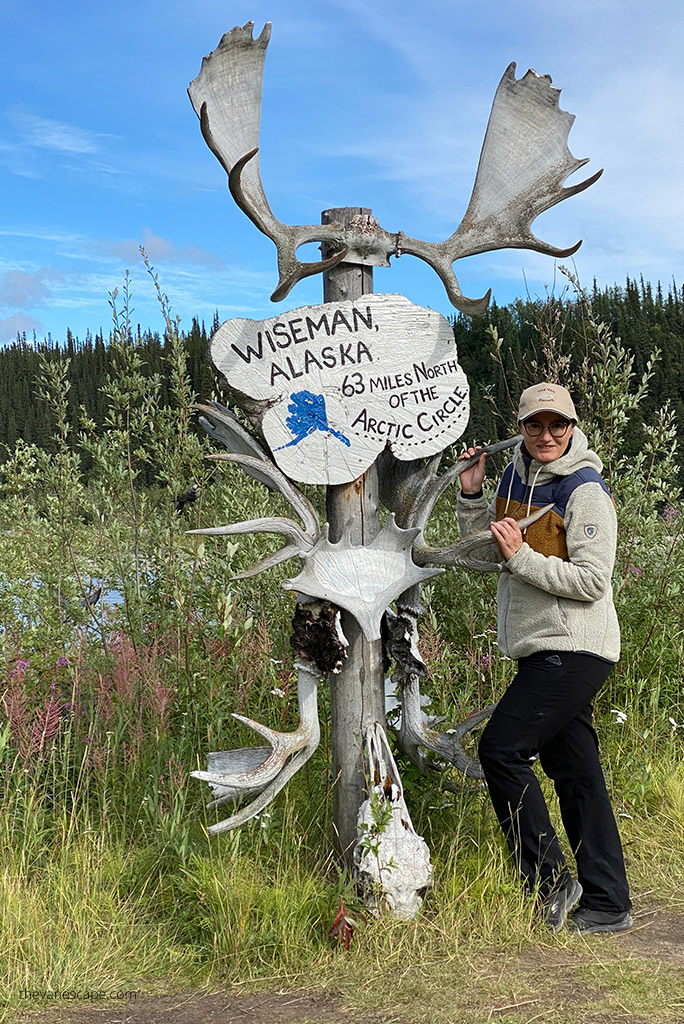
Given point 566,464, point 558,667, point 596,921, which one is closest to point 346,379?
point 566,464

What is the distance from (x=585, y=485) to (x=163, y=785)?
7.02ft

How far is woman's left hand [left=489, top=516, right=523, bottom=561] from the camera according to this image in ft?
11.2

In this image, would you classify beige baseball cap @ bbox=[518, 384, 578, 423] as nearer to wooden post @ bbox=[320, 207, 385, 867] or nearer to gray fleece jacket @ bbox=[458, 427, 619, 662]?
gray fleece jacket @ bbox=[458, 427, 619, 662]

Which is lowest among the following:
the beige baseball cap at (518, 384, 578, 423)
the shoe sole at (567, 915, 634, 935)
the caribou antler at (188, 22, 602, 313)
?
the shoe sole at (567, 915, 634, 935)

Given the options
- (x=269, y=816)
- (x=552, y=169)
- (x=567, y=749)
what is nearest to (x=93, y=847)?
(x=269, y=816)

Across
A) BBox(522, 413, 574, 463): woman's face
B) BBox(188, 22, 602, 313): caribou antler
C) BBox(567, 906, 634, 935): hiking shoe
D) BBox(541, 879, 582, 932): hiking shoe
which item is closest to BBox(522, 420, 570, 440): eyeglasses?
BBox(522, 413, 574, 463): woman's face

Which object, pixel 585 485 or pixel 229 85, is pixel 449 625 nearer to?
pixel 585 485

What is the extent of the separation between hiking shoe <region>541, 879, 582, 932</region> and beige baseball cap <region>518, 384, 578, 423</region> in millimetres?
1788

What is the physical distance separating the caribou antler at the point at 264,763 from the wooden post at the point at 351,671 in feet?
0.40

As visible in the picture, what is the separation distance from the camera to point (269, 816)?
342 cm

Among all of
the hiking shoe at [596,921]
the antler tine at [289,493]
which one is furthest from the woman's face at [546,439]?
the hiking shoe at [596,921]

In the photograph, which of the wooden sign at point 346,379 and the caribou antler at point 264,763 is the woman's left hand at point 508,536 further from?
the caribou antler at point 264,763

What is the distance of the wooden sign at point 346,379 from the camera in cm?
343

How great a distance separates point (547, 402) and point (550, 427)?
0.39 ft
